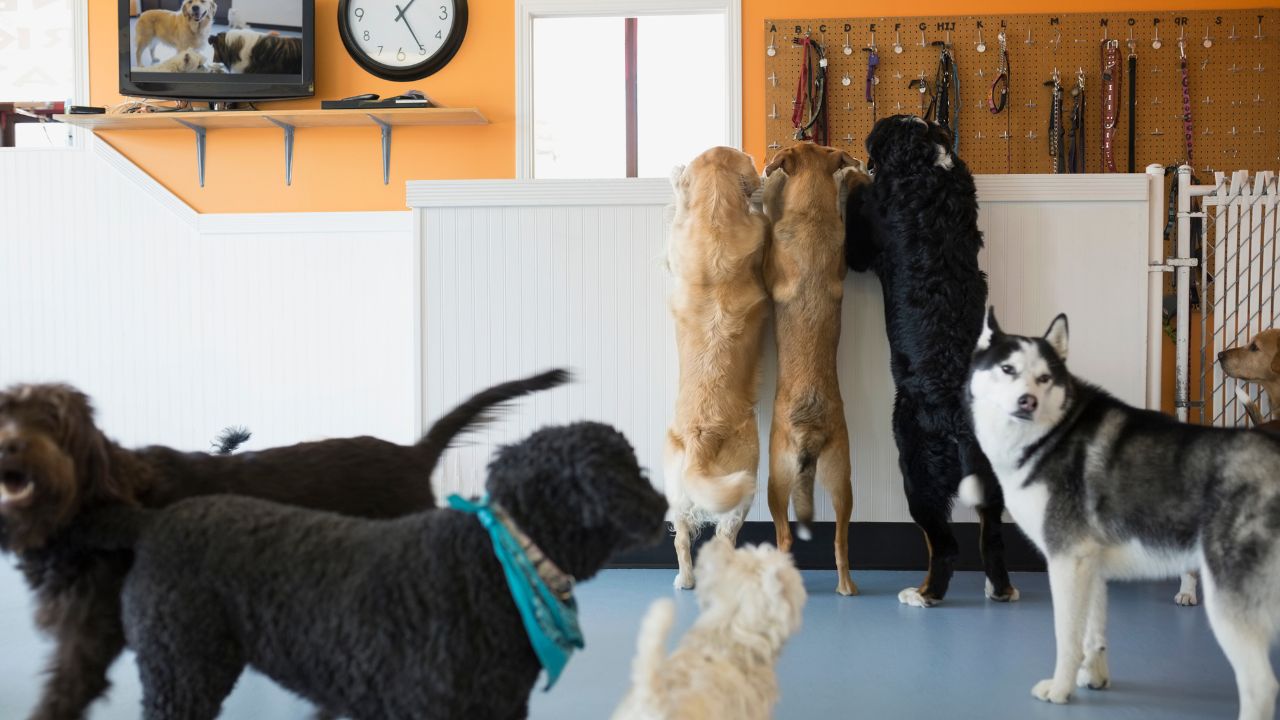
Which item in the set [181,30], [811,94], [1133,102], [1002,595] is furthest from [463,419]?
[1133,102]

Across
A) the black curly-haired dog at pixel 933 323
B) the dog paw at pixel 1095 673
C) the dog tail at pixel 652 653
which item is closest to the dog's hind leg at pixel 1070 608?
the dog paw at pixel 1095 673

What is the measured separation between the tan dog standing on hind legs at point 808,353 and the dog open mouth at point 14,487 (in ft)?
8.50

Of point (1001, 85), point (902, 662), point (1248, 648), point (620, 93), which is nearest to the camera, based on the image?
point (1248, 648)

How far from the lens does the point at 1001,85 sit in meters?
5.60

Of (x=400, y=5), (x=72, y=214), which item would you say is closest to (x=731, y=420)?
(x=400, y=5)

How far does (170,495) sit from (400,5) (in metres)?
4.62

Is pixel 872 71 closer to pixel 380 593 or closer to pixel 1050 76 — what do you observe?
pixel 1050 76

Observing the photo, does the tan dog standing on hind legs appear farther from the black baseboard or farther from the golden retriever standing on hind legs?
the black baseboard

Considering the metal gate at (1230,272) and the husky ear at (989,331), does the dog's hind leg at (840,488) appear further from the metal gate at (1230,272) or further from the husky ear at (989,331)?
the metal gate at (1230,272)

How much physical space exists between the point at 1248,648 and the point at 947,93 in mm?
4032

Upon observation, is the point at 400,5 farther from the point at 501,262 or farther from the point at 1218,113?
the point at 1218,113

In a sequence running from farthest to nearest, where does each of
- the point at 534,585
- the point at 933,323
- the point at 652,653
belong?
the point at 933,323
the point at 652,653
the point at 534,585

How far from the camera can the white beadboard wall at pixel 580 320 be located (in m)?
3.93

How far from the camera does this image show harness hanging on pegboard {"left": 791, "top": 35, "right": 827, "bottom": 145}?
5.62 meters
